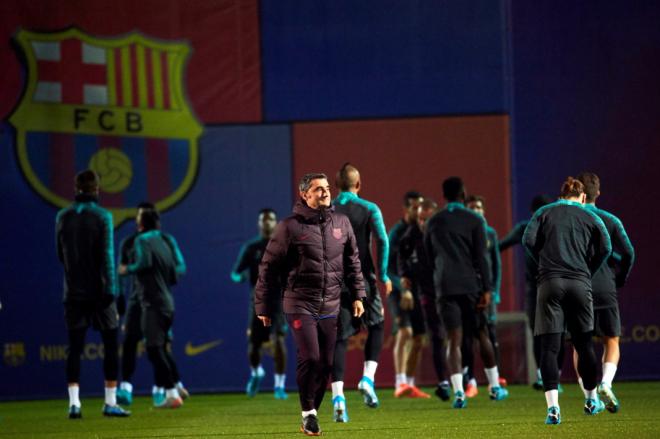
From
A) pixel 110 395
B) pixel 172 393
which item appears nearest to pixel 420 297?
pixel 172 393

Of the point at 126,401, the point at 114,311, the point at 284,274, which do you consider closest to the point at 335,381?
the point at 284,274

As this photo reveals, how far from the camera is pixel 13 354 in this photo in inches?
547

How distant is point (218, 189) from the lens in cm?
1399

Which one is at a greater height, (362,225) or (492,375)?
(362,225)

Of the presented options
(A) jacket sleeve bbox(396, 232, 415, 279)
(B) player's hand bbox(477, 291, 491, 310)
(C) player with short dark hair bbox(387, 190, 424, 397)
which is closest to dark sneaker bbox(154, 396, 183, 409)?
(C) player with short dark hair bbox(387, 190, 424, 397)

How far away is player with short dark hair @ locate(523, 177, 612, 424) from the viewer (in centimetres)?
802

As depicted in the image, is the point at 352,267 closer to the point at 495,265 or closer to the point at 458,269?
the point at 458,269

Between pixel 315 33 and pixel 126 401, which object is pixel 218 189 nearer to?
pixel 315 33

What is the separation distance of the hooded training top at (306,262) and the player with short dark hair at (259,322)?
483 centimetres

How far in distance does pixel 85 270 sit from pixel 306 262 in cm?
296

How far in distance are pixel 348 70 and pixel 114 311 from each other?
5.08 metres

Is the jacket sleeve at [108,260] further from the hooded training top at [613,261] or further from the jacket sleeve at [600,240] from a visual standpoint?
the jacket sleeve at [600,240]

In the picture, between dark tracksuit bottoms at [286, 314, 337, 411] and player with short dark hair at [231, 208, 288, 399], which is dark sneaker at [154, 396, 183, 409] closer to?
player with short dark hair at [231, 208, 288, 399]

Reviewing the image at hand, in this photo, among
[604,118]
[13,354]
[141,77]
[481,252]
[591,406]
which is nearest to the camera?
[591,406]
